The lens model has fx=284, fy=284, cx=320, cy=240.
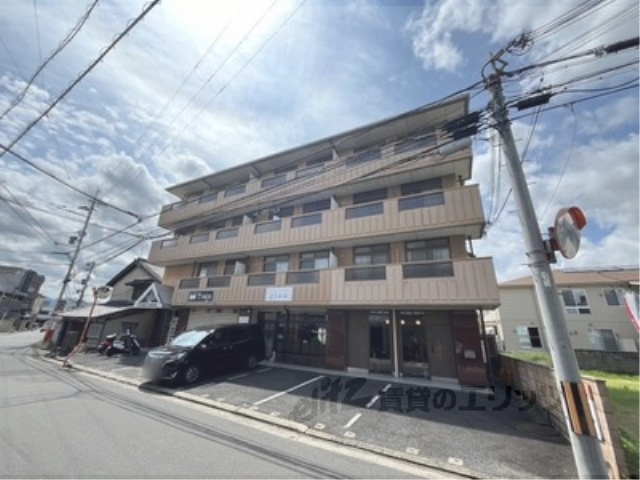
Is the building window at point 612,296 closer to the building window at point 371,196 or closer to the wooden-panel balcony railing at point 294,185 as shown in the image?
the wooden-panel balcony railing at point 294,185

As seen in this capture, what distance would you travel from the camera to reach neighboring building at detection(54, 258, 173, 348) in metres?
16.7

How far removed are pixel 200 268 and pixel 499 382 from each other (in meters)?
16.8

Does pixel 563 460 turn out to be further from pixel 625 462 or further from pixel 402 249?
pixel 402 249

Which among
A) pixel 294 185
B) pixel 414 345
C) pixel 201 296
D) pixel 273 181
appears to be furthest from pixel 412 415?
pixel 273 181

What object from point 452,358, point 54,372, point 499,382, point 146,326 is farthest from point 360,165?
point 146,326

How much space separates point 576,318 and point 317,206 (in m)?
20.5

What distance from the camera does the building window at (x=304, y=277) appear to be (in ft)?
41.4

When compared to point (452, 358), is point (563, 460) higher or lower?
lower

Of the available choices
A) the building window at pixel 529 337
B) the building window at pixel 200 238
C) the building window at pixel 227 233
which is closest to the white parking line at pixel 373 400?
the building window at pixel 227 233

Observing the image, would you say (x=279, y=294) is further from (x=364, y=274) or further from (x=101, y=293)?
(x=101, y=293)

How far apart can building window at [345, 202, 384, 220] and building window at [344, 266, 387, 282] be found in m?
2.42

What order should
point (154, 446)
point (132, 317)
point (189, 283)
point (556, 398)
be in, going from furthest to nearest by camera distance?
point (132, 317) → point (189, 283) → point (556, 398) → point (154, 446)

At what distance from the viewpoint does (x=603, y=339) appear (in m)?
19.4

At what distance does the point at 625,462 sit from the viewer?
3961mm
